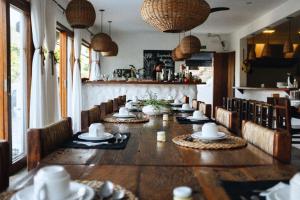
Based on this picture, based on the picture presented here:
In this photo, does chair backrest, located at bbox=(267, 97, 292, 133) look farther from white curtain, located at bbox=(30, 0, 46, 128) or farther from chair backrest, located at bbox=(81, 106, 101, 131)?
white curtain, located at bbox=(30, 0, 46, 128)

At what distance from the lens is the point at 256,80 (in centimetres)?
1159

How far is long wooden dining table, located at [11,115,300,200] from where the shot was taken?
113 cm

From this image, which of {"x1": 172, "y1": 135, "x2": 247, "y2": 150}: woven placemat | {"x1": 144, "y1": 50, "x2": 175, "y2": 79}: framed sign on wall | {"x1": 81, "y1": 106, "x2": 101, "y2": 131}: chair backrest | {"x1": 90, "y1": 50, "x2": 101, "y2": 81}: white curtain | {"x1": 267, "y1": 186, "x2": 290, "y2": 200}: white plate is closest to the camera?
{"x1": 267, "y1": 186, "x2": 290, "y2": 200}: white plate

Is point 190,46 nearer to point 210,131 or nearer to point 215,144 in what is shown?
point 210,131

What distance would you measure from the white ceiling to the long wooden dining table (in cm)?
555

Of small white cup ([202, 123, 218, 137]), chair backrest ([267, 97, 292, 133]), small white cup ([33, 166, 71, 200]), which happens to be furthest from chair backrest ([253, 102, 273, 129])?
small white cup ([33, 166, 71, 200])

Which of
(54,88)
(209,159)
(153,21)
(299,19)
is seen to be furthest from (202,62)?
(209,159)

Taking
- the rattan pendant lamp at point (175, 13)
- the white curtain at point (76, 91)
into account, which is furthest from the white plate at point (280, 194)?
the white curtain at point (76, 91)

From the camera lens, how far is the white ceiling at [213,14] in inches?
Result: 273

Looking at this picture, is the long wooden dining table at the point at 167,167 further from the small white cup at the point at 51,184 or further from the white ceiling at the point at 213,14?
the white ceiling at the point at 213,14

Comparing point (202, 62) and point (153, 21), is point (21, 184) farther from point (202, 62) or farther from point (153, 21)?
point (202, 62)

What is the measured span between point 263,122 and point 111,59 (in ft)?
24.8

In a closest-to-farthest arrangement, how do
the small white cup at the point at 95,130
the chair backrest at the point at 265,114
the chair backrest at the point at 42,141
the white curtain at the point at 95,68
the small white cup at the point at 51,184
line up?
the small white cup at the point at 51,184, the chair backrest at the point at 42,141, the small white cup at the point at 95,130, the chair backrest at the point at 265,114, the white curtain at the point at 95,68

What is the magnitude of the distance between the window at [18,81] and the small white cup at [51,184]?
12.2 feet
